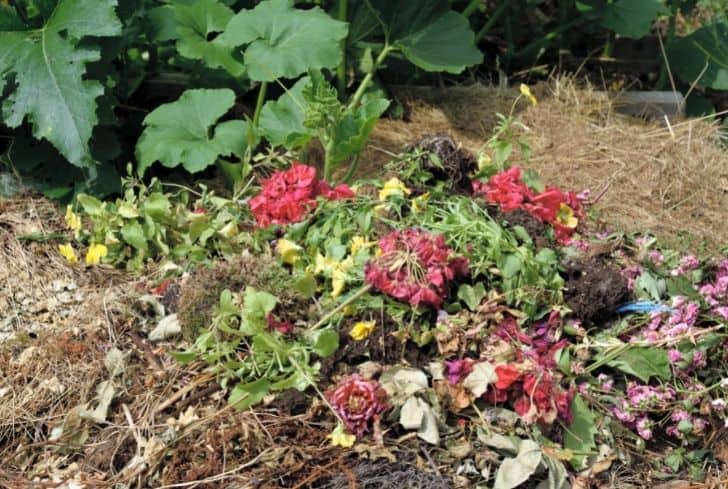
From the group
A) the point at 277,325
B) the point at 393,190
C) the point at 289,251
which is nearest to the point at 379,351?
the point at 277,325

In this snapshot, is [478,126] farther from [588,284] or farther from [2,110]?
[2,110]

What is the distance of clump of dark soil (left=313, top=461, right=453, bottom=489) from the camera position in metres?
2.35

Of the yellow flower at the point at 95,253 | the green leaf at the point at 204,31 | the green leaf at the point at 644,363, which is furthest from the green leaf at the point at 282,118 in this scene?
the green leaf at the point at 644,363

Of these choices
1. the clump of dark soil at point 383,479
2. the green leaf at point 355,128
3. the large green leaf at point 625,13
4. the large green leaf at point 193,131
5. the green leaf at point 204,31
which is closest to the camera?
the clump of dark soil at point 383,479

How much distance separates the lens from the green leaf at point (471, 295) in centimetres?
267

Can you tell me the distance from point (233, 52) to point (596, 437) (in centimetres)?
190

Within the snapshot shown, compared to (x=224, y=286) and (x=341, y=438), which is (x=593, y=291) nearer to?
(x=341, y=438)

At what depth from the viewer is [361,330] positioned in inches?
102

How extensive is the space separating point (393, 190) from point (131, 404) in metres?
0.97

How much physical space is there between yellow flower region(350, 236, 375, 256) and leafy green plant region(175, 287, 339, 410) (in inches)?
10.8

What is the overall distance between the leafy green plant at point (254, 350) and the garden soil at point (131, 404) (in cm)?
5

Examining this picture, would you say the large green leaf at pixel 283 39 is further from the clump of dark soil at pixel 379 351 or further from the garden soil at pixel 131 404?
the clump of dark soil at pixel 379 351

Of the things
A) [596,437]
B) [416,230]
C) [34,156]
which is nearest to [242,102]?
[34,156]

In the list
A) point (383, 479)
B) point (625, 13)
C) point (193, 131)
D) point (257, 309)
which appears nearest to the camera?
point (383, 479)
